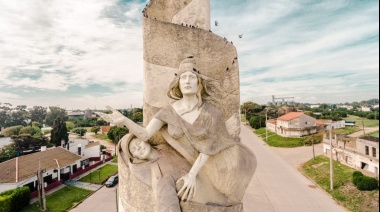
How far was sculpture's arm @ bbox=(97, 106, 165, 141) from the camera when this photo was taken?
3572 millimetres

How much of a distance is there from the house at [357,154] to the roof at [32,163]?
85.1 feet

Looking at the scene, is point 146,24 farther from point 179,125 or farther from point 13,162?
point 13,162

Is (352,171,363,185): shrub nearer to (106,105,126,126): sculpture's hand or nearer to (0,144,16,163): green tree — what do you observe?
(106,105,126,126): sculpture's hand

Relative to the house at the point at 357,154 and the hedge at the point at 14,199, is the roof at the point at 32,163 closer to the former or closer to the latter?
the hedge at the point at 14,199

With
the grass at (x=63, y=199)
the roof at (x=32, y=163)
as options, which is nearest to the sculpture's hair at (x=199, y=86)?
the grass at (x=63, y=199)

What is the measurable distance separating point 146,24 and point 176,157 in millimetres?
2320

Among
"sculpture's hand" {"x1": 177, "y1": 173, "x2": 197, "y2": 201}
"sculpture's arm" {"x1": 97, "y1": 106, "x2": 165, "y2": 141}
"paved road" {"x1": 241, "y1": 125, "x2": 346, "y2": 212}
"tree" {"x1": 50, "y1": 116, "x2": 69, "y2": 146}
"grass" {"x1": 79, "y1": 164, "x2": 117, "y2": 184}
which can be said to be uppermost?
"sculpture's arm" {"x1": 97, "y1": 106, "x2": 165, "y2": 141}

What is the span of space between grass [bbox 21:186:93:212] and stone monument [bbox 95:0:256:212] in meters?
17.1

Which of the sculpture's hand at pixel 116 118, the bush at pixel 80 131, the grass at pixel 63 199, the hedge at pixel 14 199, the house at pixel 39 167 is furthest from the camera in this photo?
the bush at pixel 80 131

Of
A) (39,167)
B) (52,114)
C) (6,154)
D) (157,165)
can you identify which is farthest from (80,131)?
(157,165)

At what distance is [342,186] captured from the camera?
1972 centimetres

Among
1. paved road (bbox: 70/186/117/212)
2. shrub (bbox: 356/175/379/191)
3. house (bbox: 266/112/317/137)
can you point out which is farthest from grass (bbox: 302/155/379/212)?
paved road (bbox: 70/186/117/212)

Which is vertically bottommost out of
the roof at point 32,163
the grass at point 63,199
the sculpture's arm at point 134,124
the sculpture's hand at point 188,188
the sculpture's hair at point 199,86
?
the grass at point 63,199

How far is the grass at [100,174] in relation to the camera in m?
25.4
